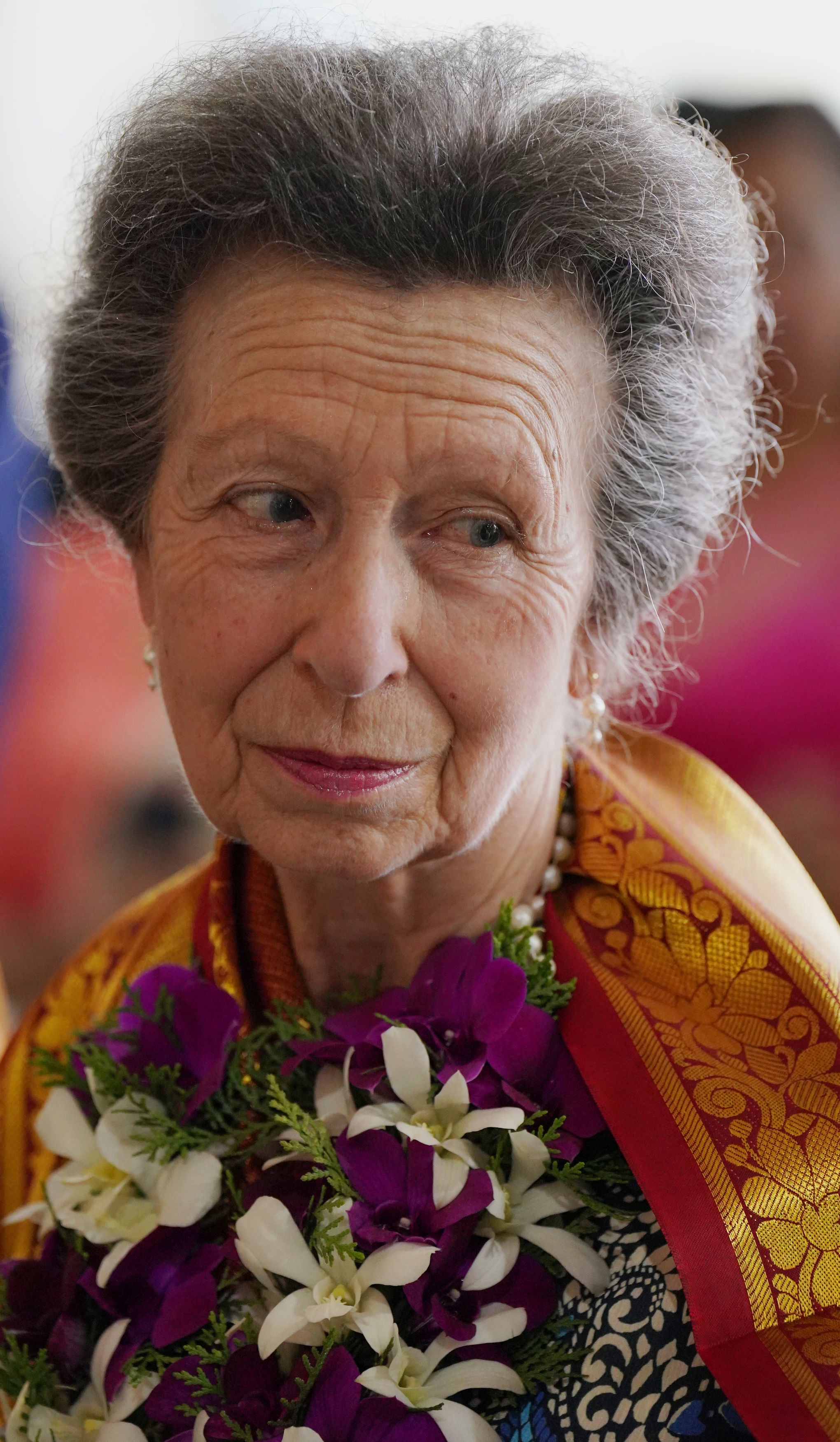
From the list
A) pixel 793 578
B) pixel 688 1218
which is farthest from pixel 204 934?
pixel 793 578

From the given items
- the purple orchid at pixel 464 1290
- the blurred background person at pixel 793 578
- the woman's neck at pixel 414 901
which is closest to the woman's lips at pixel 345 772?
the woman's neck at pixel 414 901

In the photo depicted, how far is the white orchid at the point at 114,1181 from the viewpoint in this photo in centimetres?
117

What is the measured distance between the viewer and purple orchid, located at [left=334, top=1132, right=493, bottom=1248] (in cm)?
105

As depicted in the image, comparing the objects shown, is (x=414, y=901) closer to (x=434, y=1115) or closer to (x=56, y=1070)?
(x=434, y=1115)

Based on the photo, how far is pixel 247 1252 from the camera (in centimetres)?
108

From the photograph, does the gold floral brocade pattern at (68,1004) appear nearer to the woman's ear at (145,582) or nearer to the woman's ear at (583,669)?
the woman's ear at (145,582)

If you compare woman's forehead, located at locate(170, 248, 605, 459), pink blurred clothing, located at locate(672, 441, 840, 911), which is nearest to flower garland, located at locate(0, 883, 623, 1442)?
woman's forehead, located at locate(170, 248, 605, 459)

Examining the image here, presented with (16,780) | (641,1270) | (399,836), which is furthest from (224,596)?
(16,780)

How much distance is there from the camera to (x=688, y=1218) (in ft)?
3.32

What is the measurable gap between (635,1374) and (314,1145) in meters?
0.30

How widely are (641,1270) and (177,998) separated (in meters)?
0.52

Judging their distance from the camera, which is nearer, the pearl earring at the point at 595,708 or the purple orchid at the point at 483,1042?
the purple orchid at the point at 483,1042

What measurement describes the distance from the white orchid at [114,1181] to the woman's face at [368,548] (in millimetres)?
293

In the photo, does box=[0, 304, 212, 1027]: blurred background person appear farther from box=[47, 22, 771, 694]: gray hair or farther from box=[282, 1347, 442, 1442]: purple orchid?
box=[282, 1347, 442, 1442]: purple orchid
